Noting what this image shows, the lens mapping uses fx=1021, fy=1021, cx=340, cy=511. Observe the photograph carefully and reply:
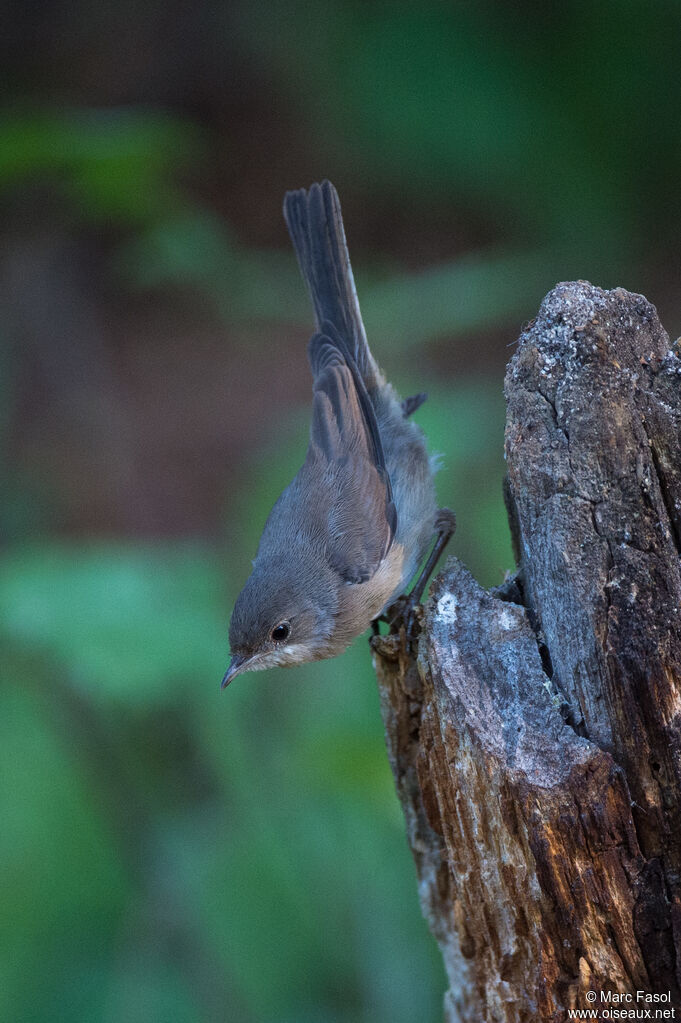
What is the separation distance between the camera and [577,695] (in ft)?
8.20

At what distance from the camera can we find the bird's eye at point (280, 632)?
3844 mm

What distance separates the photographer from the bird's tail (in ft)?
15.4

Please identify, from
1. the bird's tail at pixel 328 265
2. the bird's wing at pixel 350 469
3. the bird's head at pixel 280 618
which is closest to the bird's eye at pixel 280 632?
the bird's head at pixel 280 618

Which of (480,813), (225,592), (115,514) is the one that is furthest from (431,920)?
(115,514)

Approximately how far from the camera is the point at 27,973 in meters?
3.94

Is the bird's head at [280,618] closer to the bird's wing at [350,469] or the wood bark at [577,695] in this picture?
the bird's wing at [350,469]

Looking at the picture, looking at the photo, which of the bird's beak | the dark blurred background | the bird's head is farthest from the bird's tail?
the bird's beak

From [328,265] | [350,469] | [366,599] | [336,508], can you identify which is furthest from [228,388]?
[366,599]

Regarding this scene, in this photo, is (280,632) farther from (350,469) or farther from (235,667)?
(350,469)

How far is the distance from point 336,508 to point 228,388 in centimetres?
521

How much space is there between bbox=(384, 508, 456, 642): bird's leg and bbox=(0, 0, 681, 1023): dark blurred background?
167mm

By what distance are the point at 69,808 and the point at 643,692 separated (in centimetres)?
246

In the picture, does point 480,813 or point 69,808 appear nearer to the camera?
point 480,813

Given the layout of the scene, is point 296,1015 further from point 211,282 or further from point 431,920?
point 211,282
